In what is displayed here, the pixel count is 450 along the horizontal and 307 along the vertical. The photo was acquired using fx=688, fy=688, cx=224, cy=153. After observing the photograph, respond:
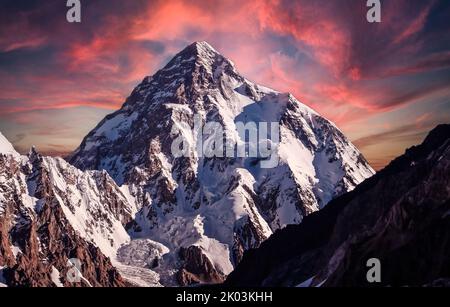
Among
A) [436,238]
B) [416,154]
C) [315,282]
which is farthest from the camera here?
[416,154]

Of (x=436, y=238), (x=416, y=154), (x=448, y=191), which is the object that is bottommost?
(x=436, y=238)

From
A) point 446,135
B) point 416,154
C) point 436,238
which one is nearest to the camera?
point 436,238

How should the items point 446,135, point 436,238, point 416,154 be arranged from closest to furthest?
point 436,238, point 446,135, point 416,154

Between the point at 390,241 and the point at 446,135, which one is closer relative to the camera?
the point at 390,241
